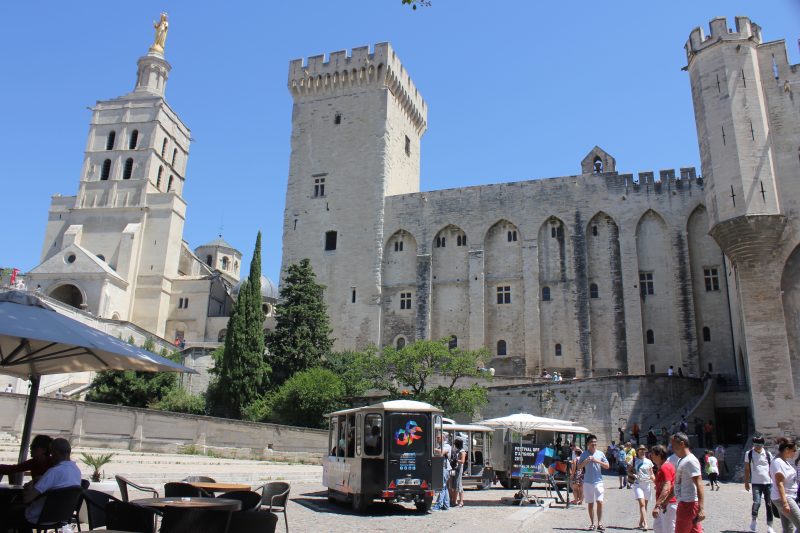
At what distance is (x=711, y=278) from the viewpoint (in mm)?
32406

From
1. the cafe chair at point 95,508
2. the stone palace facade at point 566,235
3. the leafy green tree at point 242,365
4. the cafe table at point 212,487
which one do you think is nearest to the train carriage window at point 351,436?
the cafe table at point 212,487

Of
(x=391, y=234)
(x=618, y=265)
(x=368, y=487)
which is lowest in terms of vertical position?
(x=368, y=487)

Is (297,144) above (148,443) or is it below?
above

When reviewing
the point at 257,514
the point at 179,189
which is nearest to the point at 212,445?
the point at 257,514

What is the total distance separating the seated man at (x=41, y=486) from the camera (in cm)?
586

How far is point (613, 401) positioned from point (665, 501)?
21546 millimetres

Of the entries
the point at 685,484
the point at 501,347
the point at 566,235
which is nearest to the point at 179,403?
the point at 501,347

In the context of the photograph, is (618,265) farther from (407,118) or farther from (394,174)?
(407,118)

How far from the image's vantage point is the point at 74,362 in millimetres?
8750

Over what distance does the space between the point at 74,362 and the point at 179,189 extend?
156ft

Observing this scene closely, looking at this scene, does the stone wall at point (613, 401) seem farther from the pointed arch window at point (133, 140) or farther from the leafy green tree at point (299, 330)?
the pointed arch window at point (133, 140)

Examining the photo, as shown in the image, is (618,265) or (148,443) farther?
(618,265)

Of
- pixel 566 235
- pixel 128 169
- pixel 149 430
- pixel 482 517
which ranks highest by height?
pixel 128 169

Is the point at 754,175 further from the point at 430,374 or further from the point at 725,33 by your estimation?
the point at 430,374
